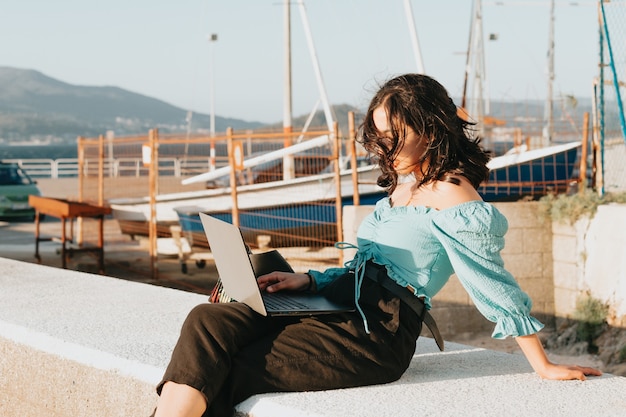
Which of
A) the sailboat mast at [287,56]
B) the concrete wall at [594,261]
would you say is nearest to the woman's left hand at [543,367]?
the concrete wall at [594,261]

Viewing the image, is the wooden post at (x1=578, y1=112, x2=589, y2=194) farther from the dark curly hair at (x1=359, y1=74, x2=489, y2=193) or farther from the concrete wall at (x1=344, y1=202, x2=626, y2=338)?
the dark curly hair at (x1=359, y1=74, x2=489, y2=193)

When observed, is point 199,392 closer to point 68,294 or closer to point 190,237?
point 68,294

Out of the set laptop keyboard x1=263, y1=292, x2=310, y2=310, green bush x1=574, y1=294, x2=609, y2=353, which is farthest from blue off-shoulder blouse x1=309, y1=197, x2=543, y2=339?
green bush x1=574, y1=294, x2=609, y2=353

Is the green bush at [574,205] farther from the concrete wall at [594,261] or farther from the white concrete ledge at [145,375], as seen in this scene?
the white concrete ledge at [145,375]

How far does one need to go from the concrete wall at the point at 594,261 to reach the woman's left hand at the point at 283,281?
514 centimetres

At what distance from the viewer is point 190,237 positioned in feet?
40.0

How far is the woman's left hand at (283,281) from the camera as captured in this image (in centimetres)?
316

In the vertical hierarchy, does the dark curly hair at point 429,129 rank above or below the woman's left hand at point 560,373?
above

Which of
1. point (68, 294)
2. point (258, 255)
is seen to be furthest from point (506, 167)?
point (258, 255)

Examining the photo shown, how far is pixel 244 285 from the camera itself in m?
2.87

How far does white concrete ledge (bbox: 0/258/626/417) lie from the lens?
8.62 ft

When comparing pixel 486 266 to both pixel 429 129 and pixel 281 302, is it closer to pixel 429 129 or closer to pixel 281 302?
pixel 429 129

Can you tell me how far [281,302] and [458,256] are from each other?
59cm

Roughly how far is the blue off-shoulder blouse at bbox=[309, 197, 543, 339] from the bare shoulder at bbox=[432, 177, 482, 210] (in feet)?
0.10
